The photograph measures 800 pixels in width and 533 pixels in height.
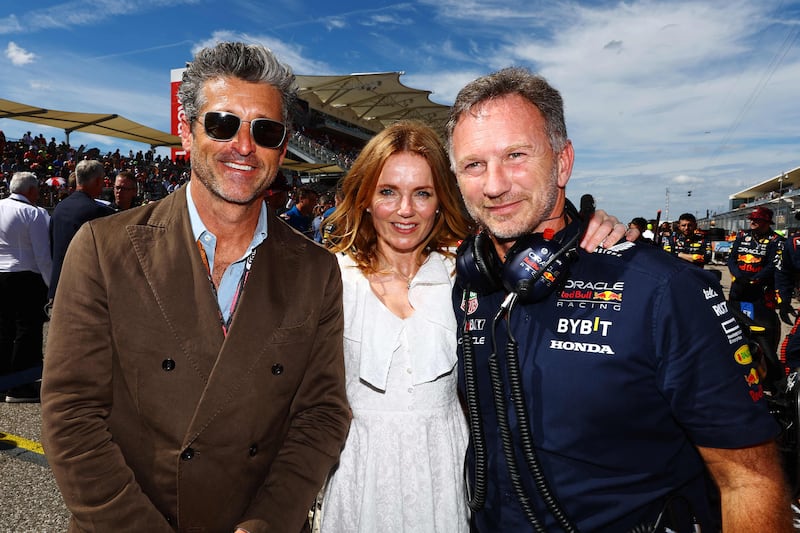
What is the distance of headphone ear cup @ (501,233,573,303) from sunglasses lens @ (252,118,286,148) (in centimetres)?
96

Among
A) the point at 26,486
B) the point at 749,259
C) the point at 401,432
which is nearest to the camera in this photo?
the point at 401,432

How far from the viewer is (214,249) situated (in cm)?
191

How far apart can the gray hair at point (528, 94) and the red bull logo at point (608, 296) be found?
21.4 inches

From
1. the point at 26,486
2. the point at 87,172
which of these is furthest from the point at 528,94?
the point at 87,172

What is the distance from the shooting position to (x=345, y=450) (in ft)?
7.75

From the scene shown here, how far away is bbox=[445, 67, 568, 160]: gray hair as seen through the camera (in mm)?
1837

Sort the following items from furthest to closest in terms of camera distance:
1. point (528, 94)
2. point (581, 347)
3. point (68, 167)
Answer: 1. point (68, 167)
2. point (528, 94)
3. point (581, 347)

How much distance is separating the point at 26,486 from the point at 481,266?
12.5 feet

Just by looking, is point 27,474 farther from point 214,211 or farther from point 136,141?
point 136,141

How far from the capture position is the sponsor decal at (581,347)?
158cm

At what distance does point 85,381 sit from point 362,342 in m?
1.13

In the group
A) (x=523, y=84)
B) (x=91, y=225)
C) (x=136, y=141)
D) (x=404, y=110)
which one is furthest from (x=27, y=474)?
(x=404, y=110)

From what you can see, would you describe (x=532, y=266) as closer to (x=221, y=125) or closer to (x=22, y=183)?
(x=221, y=125)

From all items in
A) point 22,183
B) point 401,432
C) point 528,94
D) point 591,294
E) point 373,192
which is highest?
point 528,94
